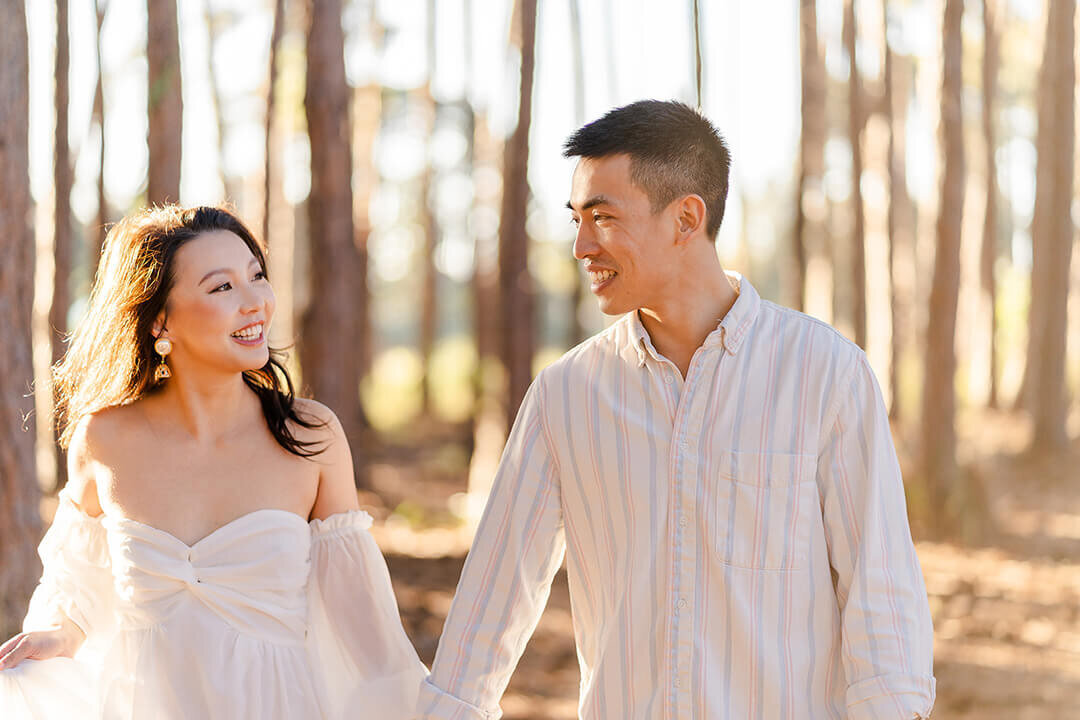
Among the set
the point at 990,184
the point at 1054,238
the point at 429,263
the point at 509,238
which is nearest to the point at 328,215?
the point at 509,238

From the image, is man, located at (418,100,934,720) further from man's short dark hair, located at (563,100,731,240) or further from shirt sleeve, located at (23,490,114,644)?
shirt sleeve, located at (23,490,114,644)

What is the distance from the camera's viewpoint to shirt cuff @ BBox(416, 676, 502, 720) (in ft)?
9.23

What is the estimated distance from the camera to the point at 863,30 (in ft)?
65.9

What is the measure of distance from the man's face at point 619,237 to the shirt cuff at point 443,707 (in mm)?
1008

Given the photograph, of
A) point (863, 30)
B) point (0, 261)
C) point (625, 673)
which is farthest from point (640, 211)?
point (863, 30)

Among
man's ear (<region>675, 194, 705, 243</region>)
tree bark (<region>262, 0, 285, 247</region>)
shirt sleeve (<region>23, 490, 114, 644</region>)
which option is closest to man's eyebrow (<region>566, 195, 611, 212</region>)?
man's ear (<region>675, 194, 705, 243</region>)

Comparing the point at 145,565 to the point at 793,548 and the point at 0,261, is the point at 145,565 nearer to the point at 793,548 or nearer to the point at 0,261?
the point at 793,548

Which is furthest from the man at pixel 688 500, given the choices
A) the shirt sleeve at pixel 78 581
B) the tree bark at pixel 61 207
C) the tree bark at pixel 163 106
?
the tree bark at pixel 61 207

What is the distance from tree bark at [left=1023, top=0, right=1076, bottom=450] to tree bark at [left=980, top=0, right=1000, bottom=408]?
2259mm

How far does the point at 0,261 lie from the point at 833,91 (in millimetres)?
34066

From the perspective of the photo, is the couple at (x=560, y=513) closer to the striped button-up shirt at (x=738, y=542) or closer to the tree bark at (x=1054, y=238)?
the striped button-up shirt at (x=738, y=542)

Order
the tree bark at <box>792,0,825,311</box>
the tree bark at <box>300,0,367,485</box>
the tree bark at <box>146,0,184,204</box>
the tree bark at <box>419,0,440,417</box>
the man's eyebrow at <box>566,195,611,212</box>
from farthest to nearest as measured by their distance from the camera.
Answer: the tree bark at <box>419,0,440,417</box> → the tree bark at <box>792,0,825,311</box> → the tree bark at <box>300,0,367,485</box> → the tree bark at <box>146,0,184,204</box> → the man's eyebrow at <box>566,195,611,212</box>

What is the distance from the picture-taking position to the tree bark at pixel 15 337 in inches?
163

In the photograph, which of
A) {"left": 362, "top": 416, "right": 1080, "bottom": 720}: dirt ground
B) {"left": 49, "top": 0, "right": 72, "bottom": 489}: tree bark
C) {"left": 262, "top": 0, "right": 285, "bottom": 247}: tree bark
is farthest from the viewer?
{"left": 262, "top": 0, "right": 285, "bottom": 247}: tree bark
